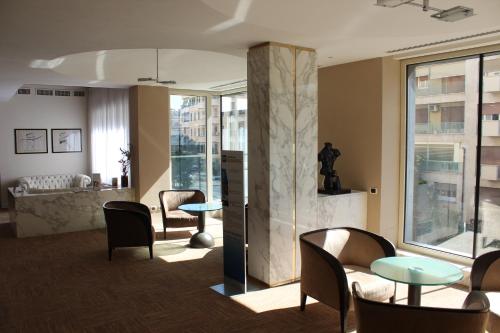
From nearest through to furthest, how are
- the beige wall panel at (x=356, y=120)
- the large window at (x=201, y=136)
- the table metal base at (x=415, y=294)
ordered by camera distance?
Result: the table metal base at (x=415, y=294)
the beige wall panel at (x=356, y=120)
the large window at (x=201, y=136)

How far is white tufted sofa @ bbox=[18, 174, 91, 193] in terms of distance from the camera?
13.1m

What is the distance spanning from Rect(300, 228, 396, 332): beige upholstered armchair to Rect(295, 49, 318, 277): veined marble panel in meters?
0.79

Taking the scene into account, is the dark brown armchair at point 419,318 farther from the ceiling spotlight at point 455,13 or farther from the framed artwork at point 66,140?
the framed artwork at point 66,140

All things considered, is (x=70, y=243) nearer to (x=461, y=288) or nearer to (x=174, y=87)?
(x=174, y=87)

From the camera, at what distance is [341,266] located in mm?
4309

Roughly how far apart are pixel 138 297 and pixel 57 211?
4.46 m

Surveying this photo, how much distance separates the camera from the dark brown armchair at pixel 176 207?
825 centimetres

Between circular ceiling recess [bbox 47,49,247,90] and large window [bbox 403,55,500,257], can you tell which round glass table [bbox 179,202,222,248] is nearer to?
circular ceiling recess [bbox 47,49,247,90]

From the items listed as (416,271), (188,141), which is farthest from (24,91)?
(416,271)

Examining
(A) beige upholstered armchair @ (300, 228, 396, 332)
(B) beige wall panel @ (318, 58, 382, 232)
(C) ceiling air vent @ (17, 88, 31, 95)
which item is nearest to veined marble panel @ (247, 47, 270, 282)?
(A) beige upholstered armchair @ (300, 228, 396, 332)

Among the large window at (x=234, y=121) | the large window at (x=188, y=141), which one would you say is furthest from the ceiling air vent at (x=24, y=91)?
the large window at (x=234, y=121)

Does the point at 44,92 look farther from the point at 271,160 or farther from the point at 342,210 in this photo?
the point at 342,210

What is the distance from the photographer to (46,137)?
13820 mm

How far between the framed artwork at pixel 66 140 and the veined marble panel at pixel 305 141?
1051 cm
